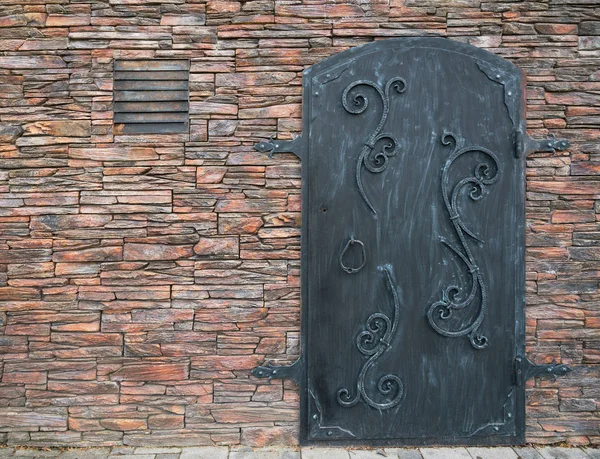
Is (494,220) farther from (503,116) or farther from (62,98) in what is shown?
(62,98)

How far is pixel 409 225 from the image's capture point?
9.27ft

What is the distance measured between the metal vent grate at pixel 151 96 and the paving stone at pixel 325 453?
6.77ft

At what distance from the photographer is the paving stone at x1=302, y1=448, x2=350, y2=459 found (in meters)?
2.75

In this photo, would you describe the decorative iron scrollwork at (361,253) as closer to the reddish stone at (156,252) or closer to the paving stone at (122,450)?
the reddish stone at (156,252)

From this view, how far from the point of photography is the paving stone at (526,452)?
2759 millimetres

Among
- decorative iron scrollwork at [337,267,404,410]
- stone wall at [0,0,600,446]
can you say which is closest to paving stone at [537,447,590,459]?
decorative iron scrollwork at [337,267,404,410]

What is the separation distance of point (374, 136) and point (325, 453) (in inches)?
75.4

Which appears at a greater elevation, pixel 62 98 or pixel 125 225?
pixel 62 98

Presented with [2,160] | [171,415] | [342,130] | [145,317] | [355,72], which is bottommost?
[171,415]

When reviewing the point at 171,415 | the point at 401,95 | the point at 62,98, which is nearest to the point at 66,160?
the point at 62,98

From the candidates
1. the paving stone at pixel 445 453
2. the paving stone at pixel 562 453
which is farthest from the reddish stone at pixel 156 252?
the paving stone at pixel 562 453

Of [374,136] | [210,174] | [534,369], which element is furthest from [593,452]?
[210,174]

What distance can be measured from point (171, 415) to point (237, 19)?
2.43 metres

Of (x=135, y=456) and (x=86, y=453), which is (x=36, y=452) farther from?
(x=135, y=456)
